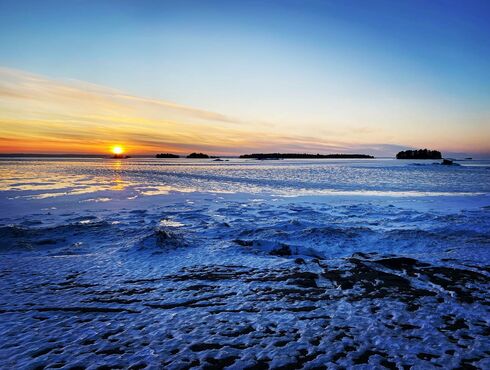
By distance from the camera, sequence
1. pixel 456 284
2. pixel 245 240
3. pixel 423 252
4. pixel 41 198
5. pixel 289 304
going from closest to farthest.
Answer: pixel 289 304 → pixel 456 284 → pixel 423 252 → pixel 245 240 → pixel 41 198

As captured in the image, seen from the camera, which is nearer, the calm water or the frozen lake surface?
the frozen lake surface

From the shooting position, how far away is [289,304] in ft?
17.0

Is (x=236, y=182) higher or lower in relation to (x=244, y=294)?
higher

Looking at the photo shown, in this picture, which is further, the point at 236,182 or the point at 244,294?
the point at 236,182

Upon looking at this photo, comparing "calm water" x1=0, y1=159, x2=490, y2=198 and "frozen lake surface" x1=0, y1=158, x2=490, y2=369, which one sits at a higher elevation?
"calm water" x1=0, y1=159, x2=490, y2=198

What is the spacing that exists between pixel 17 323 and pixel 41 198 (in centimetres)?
1425

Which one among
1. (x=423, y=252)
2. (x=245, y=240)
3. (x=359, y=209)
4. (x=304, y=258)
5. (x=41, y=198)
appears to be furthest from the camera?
(x=41, y=198)

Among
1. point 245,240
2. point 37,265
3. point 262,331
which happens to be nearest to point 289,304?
point 262,331

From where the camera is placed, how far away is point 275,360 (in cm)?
376

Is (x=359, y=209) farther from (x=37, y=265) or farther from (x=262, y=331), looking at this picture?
(x=37, y=265)

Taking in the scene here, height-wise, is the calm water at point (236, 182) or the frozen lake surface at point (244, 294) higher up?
the calm water at point (236, 182)

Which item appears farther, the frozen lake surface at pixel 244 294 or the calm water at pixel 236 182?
the calm water at pixel 236 182

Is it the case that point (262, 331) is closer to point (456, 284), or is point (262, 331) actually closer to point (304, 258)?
point (304, 258)

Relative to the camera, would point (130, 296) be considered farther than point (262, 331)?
Yes
